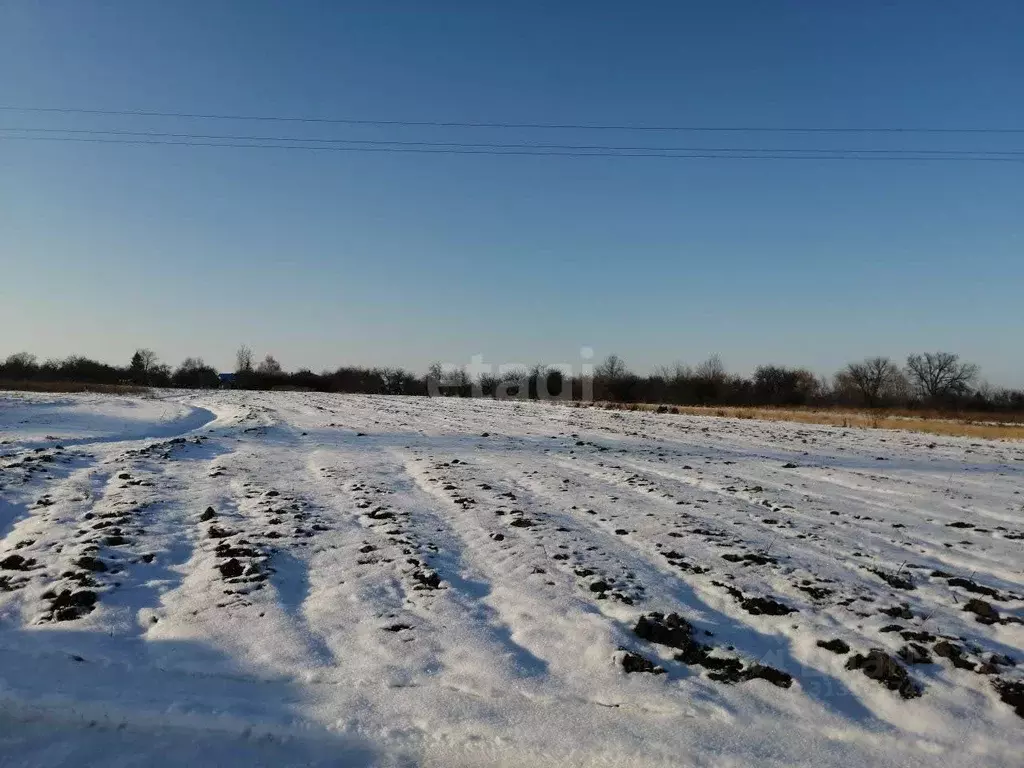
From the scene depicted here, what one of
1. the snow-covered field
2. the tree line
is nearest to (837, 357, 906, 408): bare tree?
the tree line

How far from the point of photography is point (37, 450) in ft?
47.2

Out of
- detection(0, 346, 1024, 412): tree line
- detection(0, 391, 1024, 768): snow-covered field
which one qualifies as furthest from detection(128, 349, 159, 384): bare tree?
detection(0, 391, 1024, 768): snow-covered field

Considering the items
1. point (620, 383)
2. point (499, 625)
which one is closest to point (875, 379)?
point (620, 383)

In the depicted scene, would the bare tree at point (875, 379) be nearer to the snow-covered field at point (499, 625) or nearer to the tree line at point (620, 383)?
the tree line at point (620, 383)

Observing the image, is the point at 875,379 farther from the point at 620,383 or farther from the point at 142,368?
the point at 142,368

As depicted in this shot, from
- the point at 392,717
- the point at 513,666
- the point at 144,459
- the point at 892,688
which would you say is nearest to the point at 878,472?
the point at 892,688

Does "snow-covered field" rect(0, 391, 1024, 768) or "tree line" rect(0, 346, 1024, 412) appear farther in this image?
"tree line" rect(0, 346, 1024, 412)

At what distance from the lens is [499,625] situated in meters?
5.20

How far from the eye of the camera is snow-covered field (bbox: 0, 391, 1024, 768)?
3.64 metres

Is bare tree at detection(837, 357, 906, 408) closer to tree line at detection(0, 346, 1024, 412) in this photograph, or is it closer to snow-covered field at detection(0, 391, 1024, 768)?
tree line at detection(0, 346, 1024, 412)

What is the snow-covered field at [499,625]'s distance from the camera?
364cm

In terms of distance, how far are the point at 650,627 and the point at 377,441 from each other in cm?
1489

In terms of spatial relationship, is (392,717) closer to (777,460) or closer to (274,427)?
(777,460)

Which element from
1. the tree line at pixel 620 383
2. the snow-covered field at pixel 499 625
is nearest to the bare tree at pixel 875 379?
the tree line at pixel 620 383
